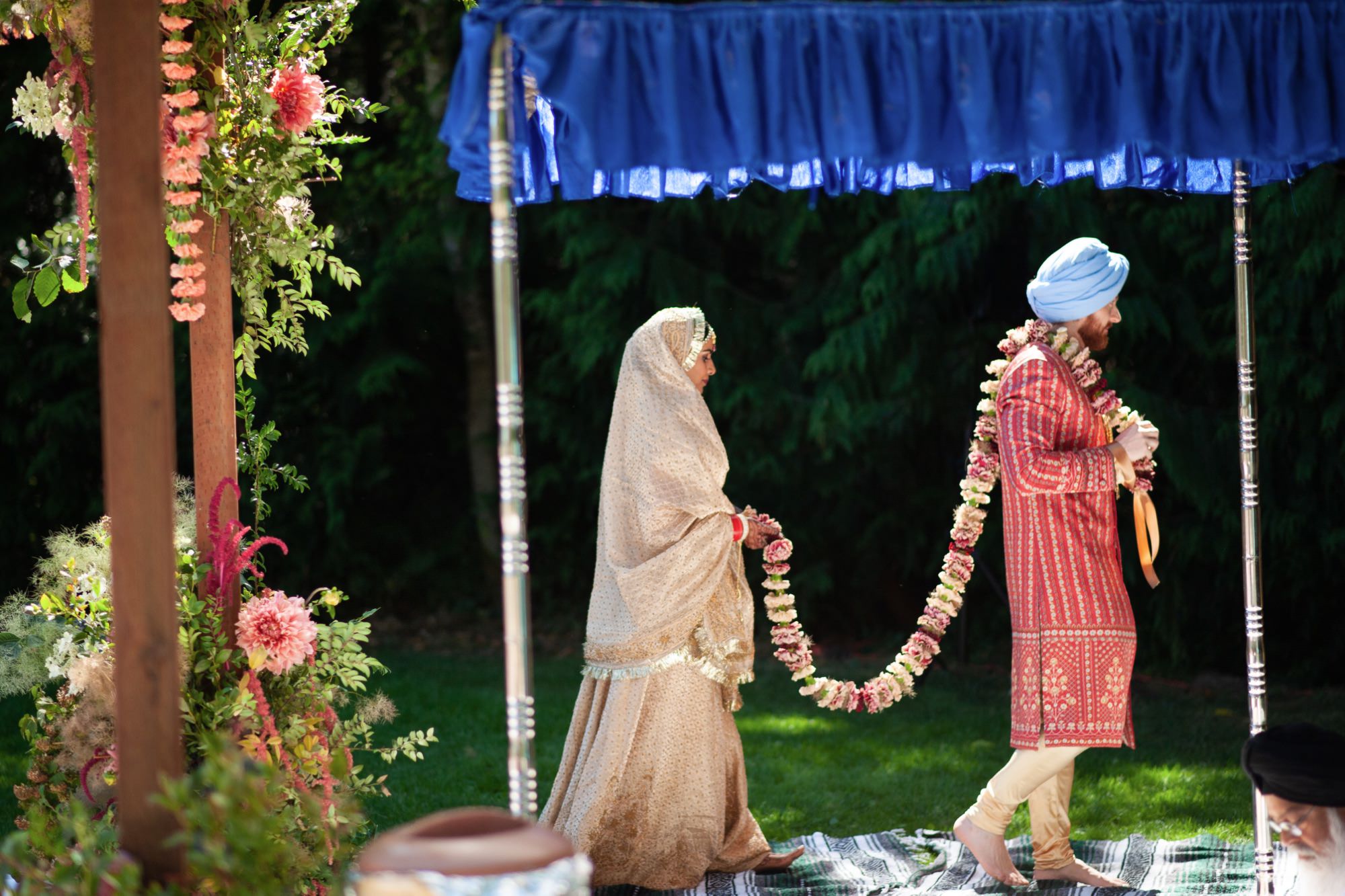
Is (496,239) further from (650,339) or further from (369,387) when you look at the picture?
(369,387)

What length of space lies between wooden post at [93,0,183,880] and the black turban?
107 inches

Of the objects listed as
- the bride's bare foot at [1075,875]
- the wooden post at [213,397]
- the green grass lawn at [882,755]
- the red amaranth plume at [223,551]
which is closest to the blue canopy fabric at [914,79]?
the wooden post at [213,397]

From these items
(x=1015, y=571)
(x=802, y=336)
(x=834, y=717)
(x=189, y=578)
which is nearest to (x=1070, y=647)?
(x=1015, y=571)

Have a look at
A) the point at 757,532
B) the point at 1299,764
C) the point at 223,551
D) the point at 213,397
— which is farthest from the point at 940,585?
the point at 213,397

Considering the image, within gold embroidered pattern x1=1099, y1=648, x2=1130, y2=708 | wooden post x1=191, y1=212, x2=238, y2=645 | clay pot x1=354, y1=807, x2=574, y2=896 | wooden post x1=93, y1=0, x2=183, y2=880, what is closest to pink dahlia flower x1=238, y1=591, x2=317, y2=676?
wooden post x1=191, y1=212, x2=238, y2=645

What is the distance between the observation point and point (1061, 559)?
16.4 ft

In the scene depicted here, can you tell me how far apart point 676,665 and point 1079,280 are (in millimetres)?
1949

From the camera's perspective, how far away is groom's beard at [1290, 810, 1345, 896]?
12.1 feet

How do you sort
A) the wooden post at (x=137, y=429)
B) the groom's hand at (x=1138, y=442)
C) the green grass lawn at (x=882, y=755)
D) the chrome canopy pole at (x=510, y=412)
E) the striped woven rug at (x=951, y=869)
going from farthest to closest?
1. the green grass lawn at (x=882, y=755)
2. the striped woven rug at (x=951, y=869)
3. the groom's hand at (x=1138, y=442)
4. the chrome canopy pole at (x=510, y=412)
5. the wooden post at (x=137, y=429)

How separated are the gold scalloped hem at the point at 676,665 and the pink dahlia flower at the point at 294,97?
83.4 inches

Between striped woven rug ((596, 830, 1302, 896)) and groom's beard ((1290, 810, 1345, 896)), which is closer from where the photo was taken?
groom's beard ((1290, 810, 1345, 896))

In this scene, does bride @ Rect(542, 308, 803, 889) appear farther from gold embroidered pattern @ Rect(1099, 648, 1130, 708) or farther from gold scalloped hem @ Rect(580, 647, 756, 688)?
gold embroidered pattern @ Rect(1099, 648, 1130, 708)

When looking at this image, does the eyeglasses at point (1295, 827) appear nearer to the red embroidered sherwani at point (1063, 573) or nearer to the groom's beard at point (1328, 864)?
the groom's beard at point (1328, 864)

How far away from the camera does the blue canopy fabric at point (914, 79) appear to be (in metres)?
3.64
